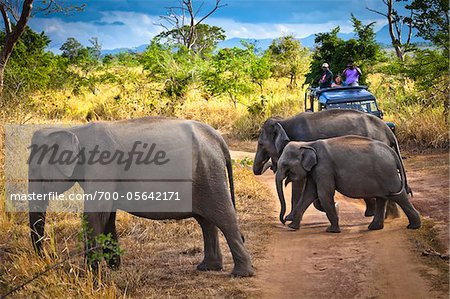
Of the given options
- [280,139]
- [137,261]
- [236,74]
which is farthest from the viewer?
[236,74]

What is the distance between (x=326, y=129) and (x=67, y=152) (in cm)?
491

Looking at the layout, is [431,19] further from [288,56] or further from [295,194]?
[288,56]

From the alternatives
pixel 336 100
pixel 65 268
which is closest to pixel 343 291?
pixel 65 268

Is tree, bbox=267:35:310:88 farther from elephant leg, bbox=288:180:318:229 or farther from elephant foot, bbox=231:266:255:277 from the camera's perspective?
elephant foot, bbox=231:266:255:277

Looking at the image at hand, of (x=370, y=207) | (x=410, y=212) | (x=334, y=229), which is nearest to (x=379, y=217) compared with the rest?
(x=410, y=212)

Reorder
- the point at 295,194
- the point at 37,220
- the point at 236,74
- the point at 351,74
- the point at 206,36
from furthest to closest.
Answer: the point at 206,36 → the point at 236,74 → the point at 351,74 → the point at 295,194 → the point at 37,220

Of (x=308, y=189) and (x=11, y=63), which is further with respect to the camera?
(x=11, y=63)

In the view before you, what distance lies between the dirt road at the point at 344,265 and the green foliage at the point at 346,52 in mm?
12572

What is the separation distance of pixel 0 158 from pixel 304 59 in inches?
1002

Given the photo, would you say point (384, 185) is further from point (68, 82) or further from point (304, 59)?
point (304, 59)

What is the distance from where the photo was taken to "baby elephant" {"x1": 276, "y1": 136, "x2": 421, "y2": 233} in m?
8.62

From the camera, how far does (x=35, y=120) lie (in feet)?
44.7

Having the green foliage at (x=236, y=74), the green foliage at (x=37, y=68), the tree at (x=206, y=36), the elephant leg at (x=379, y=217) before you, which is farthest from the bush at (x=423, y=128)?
the tree at (x=206, y=36)

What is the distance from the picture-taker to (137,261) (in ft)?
24.2
